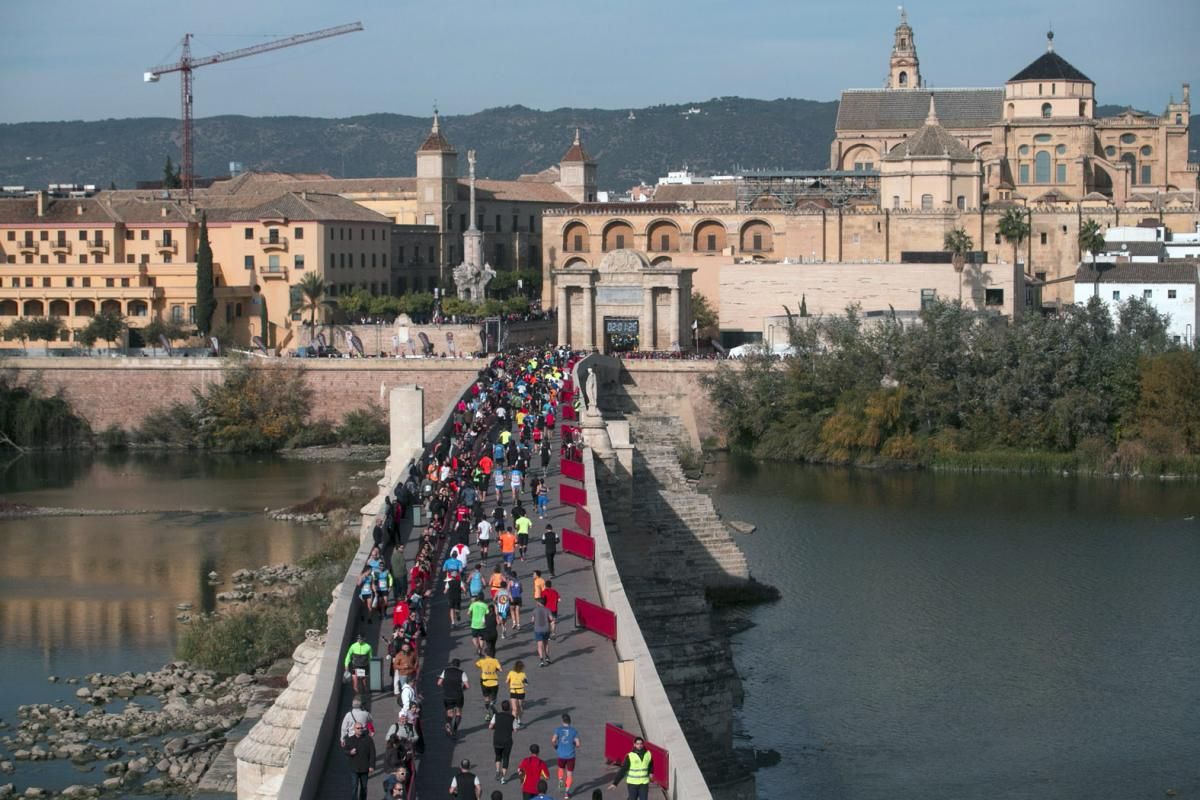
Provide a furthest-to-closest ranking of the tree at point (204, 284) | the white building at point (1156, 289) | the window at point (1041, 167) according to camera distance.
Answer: the window at point (1041, 167), the tree at point (204, 284), the white building at point (1156, 289)

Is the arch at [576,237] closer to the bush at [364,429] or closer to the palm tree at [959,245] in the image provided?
the palm tree at [959,245]

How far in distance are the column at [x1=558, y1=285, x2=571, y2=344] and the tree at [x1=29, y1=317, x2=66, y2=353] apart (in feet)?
62.7

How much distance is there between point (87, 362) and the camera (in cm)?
6688

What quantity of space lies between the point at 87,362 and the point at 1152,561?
130 ft

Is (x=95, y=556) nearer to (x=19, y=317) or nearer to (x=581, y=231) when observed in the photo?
(x=19, y=317)

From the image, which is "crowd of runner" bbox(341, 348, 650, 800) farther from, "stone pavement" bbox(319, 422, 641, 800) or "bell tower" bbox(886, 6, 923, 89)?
"bell tower" bbox(886, 6, 923, 89)

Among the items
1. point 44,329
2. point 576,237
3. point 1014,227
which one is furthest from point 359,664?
point 576,237

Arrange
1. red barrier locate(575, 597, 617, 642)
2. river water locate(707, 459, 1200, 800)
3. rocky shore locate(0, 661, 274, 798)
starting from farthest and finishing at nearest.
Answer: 1. river water locate(707, 459, 1200, 800)
2. rocky shore locate(0, 661, 274, 798)
3. red barrier locate(575, 597, 617, 642)

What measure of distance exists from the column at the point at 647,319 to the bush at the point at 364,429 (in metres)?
10.5

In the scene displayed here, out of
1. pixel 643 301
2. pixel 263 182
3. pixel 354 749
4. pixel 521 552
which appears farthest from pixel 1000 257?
pixel 354 749

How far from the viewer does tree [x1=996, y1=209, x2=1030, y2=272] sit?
→ 7862cm

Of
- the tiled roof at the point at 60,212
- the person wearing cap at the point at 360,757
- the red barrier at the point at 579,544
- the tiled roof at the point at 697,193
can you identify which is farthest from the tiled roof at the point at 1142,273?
the person wearing cap at the point at 360,757

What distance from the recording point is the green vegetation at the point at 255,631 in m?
33.8

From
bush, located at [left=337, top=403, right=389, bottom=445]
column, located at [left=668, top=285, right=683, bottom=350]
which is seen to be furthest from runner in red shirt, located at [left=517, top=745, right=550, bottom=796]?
column, located at [left=668, top=285, right=683, bottom=350]
